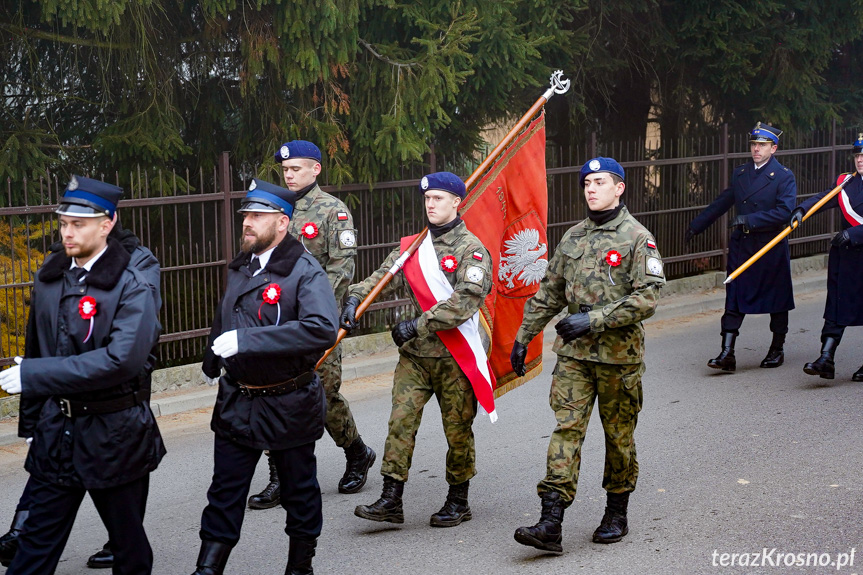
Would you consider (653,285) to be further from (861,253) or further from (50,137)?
(50,137)

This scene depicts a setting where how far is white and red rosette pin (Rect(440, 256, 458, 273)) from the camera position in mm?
5891

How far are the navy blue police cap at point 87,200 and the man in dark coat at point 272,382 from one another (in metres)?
0.67

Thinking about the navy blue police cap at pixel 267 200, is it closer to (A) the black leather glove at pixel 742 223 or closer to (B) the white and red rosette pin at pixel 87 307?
(B) the white and red rosette pin at pixel 87 307

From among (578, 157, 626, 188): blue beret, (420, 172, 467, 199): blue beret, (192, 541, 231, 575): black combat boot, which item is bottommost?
(192, 541, 231, 575): black combat boot

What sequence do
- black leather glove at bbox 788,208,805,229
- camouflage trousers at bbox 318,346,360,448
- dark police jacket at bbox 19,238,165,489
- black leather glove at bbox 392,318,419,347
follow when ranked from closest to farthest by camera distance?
dark police jacket at bbox 19,238,165,489, black leather glove at bbox 392,318,419,347, camouflage trousers at bbox 318,346,360,448, black leather glove at bbox 788,208,805,229

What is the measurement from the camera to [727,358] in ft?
31.6

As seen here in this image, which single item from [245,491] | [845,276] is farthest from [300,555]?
[845,276]

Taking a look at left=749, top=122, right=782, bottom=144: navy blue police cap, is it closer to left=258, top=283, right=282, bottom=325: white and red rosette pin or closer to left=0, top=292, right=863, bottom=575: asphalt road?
left=0, top=292, right=863, bottom=575: asphalt road

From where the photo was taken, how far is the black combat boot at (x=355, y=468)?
6574mm

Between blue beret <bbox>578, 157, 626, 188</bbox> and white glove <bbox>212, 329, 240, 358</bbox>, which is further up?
blue beret <bbox>578, 157, 626, 188</bbox>

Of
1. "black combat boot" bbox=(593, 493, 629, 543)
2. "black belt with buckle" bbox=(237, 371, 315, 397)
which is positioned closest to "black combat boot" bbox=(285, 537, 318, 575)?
"black belt with buckle" bbox=(237, 371, 315, 397)

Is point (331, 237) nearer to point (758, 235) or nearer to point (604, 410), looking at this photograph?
point (604, 410)

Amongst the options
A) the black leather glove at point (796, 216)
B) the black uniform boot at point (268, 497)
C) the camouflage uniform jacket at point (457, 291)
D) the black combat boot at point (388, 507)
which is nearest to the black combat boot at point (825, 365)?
the black leather glove at point (796, 216)

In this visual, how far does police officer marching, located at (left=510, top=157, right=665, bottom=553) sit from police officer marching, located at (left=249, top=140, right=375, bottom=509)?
145cm
